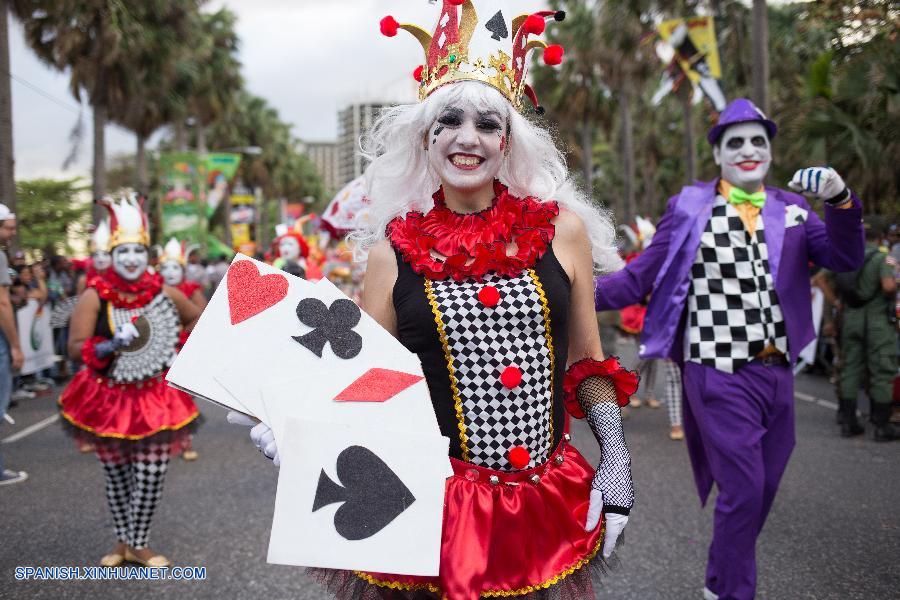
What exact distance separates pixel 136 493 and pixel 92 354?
2.65 feet

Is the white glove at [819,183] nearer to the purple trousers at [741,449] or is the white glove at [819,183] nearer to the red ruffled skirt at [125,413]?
the purple trousers at [741,449]

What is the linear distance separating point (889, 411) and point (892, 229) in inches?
93.9

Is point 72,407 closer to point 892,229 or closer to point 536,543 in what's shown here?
point 536,543

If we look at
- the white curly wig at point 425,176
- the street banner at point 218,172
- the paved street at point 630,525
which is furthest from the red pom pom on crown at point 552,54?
the street banner at point 218,172

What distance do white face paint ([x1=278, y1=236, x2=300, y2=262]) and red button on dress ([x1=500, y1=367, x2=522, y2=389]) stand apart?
7306mm

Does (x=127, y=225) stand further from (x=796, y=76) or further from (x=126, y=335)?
(x=796, y=76)

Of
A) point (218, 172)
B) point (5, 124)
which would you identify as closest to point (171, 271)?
point (5, 124)

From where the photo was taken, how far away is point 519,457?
2.23 metres

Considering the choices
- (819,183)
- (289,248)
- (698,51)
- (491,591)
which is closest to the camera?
(491,591)

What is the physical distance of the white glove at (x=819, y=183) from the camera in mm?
3172

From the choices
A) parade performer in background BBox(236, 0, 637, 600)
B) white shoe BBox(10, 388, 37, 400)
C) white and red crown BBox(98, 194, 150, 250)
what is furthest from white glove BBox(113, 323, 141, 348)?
white shoe BBox(10, 388, 37, 400)

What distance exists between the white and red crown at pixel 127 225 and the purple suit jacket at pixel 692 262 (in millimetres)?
2809

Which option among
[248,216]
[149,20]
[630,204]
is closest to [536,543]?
[149,20]

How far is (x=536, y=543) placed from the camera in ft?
7.33
